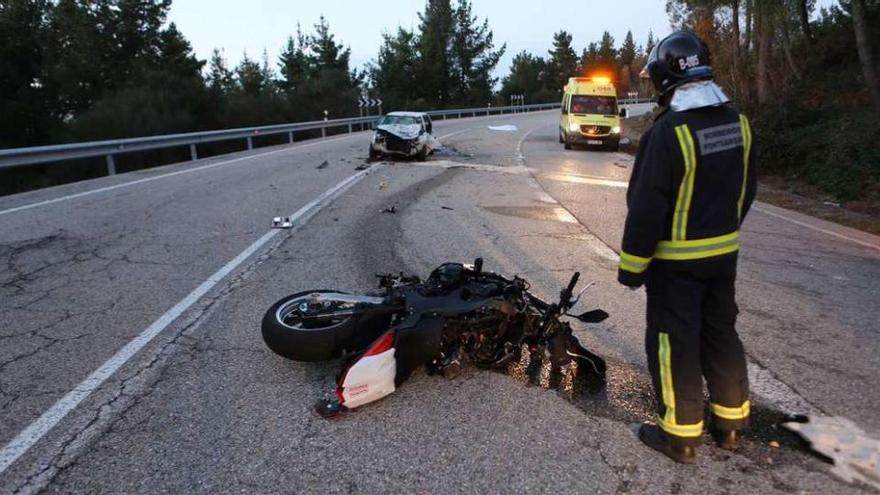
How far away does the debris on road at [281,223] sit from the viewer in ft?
27.1

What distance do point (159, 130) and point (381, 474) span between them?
26105 millimetres

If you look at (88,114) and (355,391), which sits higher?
(88,114)

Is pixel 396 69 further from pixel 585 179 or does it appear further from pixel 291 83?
pixel 585 179

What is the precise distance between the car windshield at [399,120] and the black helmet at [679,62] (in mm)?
14875

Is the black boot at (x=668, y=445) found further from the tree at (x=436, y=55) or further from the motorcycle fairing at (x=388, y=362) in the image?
the tree at (x=436, y=55)

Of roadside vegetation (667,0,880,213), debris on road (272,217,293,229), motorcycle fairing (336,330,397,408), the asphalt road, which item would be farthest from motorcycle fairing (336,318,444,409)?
roadside vegetation (667,0,880,213)

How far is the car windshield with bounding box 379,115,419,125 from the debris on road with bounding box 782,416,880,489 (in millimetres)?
15264

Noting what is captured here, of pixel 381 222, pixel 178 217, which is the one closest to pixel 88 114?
pixel 178 217

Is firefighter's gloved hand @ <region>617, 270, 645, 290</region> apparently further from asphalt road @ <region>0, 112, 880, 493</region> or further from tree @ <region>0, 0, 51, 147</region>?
tree @ <region>0, 0, 51, 147</region>

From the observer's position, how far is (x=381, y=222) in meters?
8.69

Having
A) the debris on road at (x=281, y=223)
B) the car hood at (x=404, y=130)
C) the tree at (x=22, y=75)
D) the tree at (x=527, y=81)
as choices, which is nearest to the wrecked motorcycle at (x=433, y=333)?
the debris on road at (x=281, y=223)

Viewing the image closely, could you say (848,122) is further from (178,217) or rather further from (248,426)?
(248,426)

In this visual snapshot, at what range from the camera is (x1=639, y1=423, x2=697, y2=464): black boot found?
2.97m

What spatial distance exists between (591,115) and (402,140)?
8552 mm
